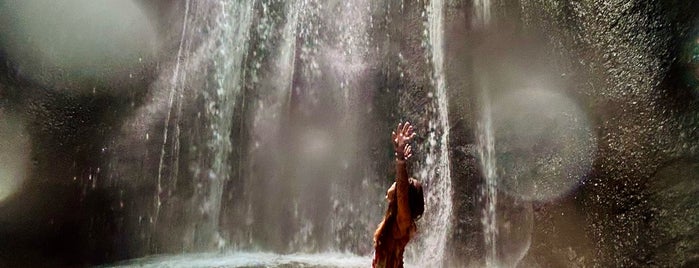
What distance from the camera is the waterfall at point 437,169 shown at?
265 inches

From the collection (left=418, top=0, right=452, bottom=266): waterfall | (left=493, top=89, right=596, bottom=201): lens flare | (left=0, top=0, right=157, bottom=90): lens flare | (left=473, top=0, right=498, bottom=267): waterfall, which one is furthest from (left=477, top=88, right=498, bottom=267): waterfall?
(left=0, top=0, right=157, bottom=90): lens flare

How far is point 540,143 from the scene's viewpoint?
5.06 meters

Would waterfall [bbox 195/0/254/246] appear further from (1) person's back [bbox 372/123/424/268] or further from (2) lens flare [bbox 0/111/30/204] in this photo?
(1) person's back [bbox 372/123/424/268]

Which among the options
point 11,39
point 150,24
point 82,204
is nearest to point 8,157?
point 82,204

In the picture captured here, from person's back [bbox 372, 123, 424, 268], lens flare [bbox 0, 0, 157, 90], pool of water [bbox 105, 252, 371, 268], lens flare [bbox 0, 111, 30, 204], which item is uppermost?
lens flare [bbox 0, 0, 157, 90]

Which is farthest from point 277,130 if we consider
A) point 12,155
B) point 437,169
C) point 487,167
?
point 487,167

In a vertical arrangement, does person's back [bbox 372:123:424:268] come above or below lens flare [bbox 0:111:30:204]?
below

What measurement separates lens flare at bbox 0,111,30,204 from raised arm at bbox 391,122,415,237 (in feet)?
17.2

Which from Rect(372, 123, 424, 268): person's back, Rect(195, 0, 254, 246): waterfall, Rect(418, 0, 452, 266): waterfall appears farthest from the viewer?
Rect(195, 0, 254, 246): waterfall

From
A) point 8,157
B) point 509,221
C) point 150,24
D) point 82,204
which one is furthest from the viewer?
point 150,24

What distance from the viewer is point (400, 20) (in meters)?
8.40

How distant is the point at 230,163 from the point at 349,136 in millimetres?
2325

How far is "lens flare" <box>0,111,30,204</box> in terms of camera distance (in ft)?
19.6

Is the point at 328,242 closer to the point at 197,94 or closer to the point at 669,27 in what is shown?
the point at 197,94
